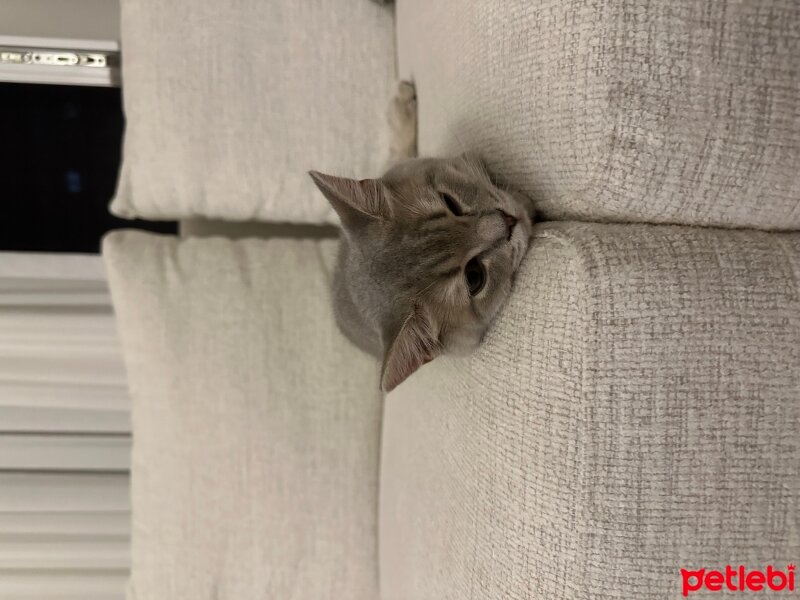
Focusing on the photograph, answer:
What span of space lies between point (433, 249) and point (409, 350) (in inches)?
6.3

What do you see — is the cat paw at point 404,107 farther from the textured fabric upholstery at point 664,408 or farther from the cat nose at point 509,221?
the textured fabric upholstery at point 664,408

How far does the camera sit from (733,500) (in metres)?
0.69

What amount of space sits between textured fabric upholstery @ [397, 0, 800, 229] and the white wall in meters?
1.31

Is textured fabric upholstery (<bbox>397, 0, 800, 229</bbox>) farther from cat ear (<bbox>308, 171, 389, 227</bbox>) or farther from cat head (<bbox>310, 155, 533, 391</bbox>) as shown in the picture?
cat ear (<bbox>308, 171, 389, 227</bbox>)

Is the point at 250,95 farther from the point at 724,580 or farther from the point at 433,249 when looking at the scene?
the point at 724,580

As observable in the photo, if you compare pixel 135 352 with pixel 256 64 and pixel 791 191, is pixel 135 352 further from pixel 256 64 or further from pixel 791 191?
pixel 791 191

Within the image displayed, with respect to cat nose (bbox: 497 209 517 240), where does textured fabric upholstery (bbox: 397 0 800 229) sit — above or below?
above

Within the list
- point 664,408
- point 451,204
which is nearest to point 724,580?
point 664,408

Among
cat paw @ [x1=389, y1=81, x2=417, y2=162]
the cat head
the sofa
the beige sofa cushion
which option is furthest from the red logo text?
cat paw @ [x1=389, y1=81, x2=417, y2=162]

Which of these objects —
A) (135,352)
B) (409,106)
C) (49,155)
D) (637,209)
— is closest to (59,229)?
(49,155)

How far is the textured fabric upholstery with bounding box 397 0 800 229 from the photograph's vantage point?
0.65m

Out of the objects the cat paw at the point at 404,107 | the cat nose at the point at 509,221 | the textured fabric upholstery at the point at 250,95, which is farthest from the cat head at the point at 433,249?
the textured fabric upholstery at the point at 250,95

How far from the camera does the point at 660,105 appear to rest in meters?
0.67

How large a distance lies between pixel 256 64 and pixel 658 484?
120 centimetres
